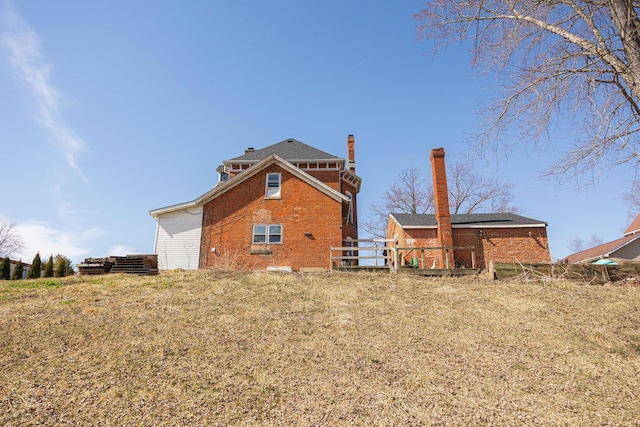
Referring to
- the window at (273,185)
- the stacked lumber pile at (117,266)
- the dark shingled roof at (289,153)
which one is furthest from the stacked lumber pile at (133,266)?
the dark shingled roof at (289,153)

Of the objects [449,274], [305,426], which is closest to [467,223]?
[449,274]

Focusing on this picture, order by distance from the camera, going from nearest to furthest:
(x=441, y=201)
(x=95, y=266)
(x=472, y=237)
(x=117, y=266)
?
1. (x=95, y=266)
2. (x=117, y=266)
3. (x=441, y=201)
4. (x=472, y=237)

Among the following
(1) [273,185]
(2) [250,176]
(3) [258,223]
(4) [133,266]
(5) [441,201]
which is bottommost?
(4) [133,266]

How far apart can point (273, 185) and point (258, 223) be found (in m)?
2.33

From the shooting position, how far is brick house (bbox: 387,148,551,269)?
2036 centimetres

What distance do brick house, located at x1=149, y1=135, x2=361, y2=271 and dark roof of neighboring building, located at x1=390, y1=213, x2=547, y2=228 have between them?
5487 mm

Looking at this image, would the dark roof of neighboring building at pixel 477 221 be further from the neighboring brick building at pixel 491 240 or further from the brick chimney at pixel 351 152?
the brick chimney at pixel 351 152

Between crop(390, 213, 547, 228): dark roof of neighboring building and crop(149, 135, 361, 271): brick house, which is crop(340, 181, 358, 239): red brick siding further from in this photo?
crop(149, 135, 361, 271): brick house

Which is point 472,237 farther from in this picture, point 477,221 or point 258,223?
point 258,223

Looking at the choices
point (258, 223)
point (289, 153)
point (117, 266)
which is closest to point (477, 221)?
point (258, 223)

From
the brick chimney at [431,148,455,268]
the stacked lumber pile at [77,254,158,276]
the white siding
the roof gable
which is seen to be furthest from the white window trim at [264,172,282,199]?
the brick chimney at [431,148,455,268]

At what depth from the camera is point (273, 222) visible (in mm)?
19172

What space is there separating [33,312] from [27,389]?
15.3ft

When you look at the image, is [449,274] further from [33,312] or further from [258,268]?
[33,312]
